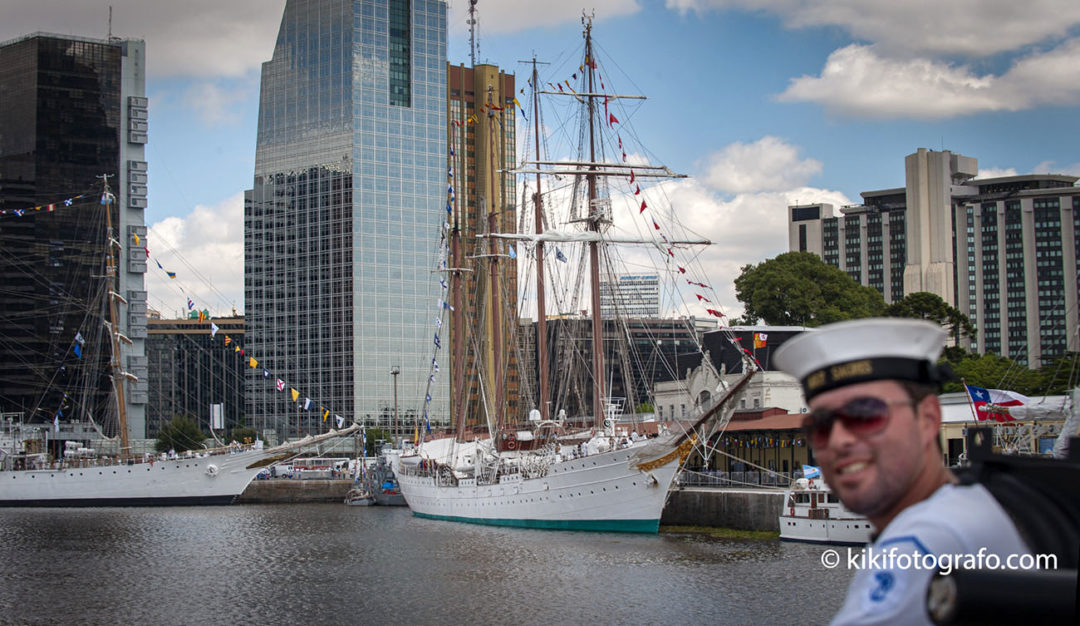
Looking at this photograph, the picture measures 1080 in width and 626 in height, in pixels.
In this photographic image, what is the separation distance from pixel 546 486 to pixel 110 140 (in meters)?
82.7

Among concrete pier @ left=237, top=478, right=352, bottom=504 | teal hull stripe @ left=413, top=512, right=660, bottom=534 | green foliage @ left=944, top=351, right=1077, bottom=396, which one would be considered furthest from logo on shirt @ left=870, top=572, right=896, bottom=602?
concrete pier @ left=237, top=478, right=352, bottom=504

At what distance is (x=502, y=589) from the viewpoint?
3122cm

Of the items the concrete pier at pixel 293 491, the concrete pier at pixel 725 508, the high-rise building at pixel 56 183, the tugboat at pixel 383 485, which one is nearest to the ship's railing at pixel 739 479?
the concrete pier at pixel 725 508

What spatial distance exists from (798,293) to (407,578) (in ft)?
187

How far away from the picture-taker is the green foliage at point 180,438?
98.5m

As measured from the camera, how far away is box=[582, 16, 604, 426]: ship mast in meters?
51.2

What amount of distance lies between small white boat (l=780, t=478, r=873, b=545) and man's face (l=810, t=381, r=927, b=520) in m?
36.2

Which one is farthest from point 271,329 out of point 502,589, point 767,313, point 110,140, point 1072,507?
point 1072,507

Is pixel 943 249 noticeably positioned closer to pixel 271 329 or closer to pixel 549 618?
pixel 271 329

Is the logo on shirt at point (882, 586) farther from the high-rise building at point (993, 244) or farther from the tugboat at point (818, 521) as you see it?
the high-rise building at point (993, 244)

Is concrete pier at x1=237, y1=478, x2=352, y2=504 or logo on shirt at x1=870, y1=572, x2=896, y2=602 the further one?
concrete pier at x1=237, y1=478, x2=352, y2=504

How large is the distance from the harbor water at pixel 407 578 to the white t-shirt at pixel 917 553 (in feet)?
75.9

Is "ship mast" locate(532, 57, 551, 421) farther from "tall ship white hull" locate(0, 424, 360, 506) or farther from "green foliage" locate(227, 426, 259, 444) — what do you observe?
"green foliage" locate(227, 426, 259, 444)

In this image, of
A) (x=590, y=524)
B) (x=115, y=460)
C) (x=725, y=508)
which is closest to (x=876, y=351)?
(x=725, y=508)
